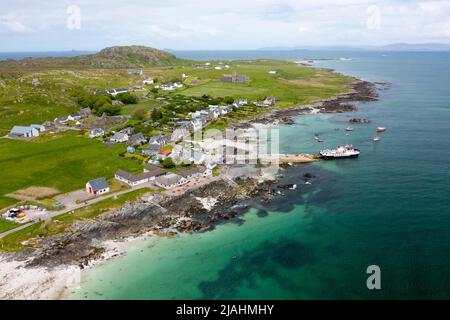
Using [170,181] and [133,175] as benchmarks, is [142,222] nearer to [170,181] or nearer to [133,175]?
[170,181]

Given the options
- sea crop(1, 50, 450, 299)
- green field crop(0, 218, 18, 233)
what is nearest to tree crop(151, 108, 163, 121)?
sea crop(1, 50, 450, 299)

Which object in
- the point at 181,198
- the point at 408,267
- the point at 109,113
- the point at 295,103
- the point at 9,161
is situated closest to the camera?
the point at 408,267

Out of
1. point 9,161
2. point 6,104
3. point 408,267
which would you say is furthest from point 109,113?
point 408,267

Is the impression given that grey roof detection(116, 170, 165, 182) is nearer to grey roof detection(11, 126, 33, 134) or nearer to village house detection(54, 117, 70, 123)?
grey roof detection(11, 126, 33, 134)

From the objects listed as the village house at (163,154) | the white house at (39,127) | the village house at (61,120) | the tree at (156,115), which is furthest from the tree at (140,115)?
the village house at (163,154)

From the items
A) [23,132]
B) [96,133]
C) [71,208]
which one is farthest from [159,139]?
[23,132]

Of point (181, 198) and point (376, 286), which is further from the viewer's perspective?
point (181, 198)

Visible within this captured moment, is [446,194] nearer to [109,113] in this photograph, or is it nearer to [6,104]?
[109,113]
